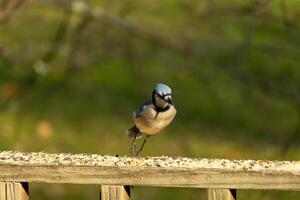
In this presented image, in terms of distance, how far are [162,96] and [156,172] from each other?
4.25 feet

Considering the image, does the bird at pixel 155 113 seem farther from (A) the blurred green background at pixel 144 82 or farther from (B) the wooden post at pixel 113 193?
(A) the blurred green background at pixel 144 82

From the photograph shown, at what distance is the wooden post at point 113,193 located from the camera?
3.86 meters

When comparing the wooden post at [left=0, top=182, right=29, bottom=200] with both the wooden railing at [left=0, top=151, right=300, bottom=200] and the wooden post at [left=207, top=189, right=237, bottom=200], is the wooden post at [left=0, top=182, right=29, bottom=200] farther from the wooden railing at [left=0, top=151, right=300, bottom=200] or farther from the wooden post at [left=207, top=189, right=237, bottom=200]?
the wooden post at [left=207, top=189, right=237, bottom=200]

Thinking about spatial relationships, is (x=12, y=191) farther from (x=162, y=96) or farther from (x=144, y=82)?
(x=144, y=82)

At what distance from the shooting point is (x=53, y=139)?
12578mm

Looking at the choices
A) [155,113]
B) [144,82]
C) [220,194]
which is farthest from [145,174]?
[144,82]

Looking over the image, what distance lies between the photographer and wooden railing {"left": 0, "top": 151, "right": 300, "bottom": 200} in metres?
3.76

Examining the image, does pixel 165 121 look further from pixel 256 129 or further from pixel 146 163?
pixel 256 129

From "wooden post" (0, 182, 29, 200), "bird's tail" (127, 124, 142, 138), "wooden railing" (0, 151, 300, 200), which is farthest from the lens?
"bird's tail" (127, 124, 142, 138)

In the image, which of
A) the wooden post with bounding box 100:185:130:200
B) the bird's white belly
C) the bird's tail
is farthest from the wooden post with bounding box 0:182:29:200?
the bird's tail

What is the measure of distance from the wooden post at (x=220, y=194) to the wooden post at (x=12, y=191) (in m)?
0.72

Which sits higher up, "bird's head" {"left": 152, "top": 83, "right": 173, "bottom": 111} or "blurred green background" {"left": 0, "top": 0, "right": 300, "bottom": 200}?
"blurred green background" {"left": 0, "top": 0, "right": 300, "bottom": 200}

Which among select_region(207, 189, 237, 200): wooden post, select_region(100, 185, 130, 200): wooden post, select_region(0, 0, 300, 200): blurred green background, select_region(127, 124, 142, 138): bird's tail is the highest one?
select_region(0, 0, 300, 200): blurred green background

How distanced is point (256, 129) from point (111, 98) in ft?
6.91
